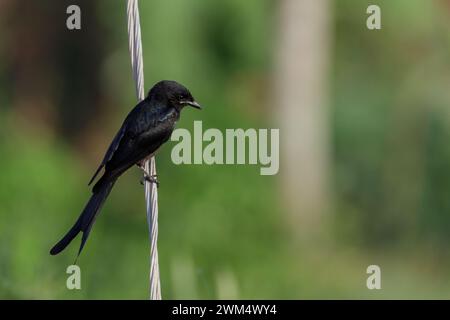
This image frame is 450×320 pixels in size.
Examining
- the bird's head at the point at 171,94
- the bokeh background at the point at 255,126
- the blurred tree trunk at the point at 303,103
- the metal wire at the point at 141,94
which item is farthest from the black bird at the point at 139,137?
the blurred tree trunk at the point at 303,103

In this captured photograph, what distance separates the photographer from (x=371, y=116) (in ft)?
42.1

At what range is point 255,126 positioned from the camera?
1092 cm

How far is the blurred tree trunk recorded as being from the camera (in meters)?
12.8

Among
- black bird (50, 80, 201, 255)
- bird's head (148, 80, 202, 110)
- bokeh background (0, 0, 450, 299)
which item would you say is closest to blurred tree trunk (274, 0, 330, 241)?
bokeh background (0, 0, 450, 299)

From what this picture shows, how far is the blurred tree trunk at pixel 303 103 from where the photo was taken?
12.8 metres

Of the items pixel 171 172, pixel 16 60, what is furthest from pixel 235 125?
pixel 16 60

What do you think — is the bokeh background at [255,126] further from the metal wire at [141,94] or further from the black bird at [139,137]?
the metal wire at [141,94]

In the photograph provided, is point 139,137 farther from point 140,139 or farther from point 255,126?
point 255,126

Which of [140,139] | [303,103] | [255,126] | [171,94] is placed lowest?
[255,126]

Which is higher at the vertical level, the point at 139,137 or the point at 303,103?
the point at 139,137

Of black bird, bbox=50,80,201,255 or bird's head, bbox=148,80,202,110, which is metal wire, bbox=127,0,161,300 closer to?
black bird, bbox=50,80,201,255

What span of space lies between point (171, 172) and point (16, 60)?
4035mm

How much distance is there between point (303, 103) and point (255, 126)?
214 cm

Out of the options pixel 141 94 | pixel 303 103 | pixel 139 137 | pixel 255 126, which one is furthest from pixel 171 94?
pixel 303 103
